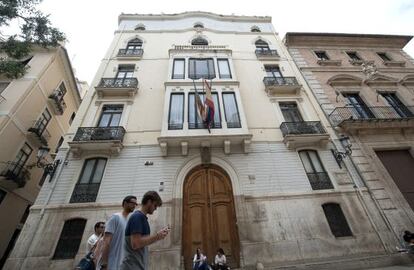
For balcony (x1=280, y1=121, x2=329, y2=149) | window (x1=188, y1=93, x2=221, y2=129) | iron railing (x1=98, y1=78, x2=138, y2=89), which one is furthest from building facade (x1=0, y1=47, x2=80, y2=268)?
balcony (x1=280, y1=121, x2=329, y2=149)

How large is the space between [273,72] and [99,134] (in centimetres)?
1160

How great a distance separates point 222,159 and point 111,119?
21.4 feet

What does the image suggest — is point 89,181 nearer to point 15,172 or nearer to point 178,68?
point 15,172

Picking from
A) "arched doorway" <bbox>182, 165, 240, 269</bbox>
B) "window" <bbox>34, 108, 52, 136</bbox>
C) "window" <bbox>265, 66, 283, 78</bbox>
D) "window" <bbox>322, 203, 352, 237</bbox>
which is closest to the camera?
"arched doorway" <bbox>182, 165, 240, 269</bbox>

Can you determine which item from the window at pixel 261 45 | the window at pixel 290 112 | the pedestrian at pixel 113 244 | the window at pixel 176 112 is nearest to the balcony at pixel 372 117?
the window at pixel 290 112

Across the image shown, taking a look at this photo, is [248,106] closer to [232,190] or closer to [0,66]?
[232,190]

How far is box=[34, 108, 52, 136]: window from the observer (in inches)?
504

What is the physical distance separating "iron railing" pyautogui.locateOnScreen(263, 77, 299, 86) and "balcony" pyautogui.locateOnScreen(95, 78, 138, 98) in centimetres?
806

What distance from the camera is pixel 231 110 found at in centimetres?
1112

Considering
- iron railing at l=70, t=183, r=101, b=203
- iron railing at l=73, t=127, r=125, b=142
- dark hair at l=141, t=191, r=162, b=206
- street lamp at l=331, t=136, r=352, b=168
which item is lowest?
dark hair at l=141, t=191, r=162, b=206

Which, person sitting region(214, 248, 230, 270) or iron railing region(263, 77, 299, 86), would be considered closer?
person sitting region(214, 248, 230, 270)

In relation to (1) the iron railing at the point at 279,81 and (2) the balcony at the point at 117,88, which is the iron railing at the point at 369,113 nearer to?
(1) the iron railing at the point at 279,81

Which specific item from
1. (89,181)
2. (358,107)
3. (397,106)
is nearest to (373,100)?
(358,107)

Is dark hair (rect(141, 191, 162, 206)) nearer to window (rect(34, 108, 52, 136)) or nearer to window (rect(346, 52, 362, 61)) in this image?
window (rect(34, 108, 52, 136))
